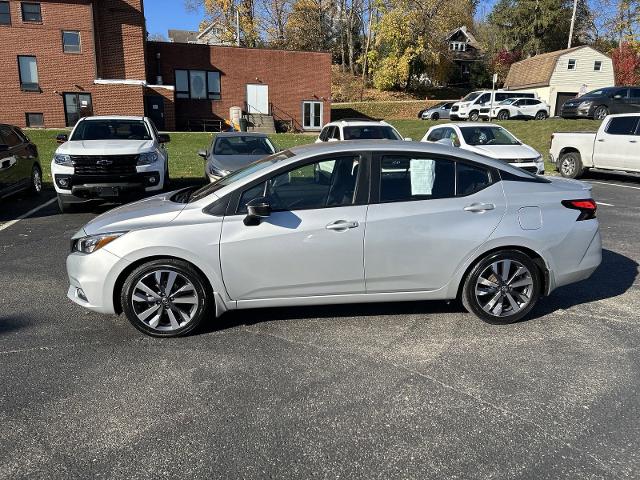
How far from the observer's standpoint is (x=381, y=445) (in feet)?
9.21

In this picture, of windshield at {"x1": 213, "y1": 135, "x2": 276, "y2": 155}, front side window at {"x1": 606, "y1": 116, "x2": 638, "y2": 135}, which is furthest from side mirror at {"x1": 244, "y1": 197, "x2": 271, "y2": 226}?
front side window at {"x1": 606, "y1": 116, "x2": 638, "y2": 135}

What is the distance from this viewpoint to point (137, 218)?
4.07m

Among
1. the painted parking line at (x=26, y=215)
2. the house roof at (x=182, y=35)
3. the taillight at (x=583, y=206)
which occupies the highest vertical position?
the house roof at (x=182, y=35)

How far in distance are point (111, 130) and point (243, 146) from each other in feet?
8.91

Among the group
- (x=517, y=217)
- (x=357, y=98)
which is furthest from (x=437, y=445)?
(x=357, y=98)

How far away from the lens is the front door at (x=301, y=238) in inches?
156

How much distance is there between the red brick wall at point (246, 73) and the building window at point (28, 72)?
21.3 ft

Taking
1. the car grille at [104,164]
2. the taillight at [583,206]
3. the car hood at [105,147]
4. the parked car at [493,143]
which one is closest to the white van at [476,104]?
the parked car at [493,143]

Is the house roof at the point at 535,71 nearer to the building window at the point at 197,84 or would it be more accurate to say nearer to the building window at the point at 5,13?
the building window at the point at 197,84

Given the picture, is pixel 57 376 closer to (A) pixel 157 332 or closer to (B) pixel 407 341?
(A) pixel 157 332

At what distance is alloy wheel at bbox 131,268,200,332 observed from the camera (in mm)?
4000

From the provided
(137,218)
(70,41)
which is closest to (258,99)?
(70,41)

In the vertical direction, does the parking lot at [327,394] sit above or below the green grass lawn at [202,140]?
below

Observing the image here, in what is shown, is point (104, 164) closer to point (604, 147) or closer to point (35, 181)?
point (35, 181)
